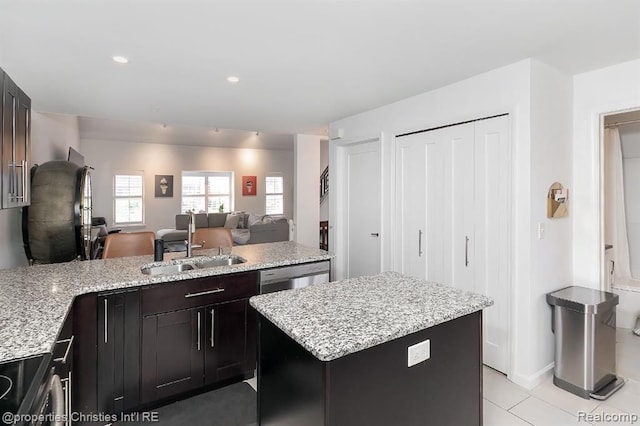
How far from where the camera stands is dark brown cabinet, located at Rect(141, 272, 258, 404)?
226 cm

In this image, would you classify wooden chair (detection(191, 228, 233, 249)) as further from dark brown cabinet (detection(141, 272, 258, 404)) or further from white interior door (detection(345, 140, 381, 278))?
white interior door (detection(345, 140, 381, 278))

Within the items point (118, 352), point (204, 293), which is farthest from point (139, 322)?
point (204, 293)

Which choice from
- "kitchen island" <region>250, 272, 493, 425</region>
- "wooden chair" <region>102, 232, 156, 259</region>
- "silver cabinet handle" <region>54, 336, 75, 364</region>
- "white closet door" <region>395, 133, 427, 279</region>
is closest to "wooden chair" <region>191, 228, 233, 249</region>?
"wooden chair" <region>102, 232, 156, 259</region>

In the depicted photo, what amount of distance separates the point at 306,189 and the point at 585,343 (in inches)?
174

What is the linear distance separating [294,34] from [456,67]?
1.36 meters

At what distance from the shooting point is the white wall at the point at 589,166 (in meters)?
2.77

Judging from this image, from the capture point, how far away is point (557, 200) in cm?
274

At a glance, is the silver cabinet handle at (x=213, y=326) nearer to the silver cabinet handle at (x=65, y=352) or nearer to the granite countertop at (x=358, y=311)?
the silver cabinet handle at (x=65, y=352)

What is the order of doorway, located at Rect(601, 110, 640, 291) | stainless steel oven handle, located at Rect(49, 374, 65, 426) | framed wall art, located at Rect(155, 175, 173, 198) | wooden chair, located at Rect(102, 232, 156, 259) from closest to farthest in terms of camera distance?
stainless steel oven handle, located at Rect(49, 374, 65, 426) → wooden chair, located at Rect(102, 232, 156, 259) → doorway, located at Rect(601, 110, 640, 291) → framed wall art, located at Rect(155, 175, 173, 198)

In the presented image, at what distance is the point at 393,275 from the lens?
222 centimetres

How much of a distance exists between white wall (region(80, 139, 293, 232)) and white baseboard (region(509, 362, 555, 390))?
328 inches

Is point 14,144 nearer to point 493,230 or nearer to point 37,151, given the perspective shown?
point 37,151

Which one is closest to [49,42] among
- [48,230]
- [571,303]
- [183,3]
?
[183,3]

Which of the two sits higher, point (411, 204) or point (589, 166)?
point (589, 166)
